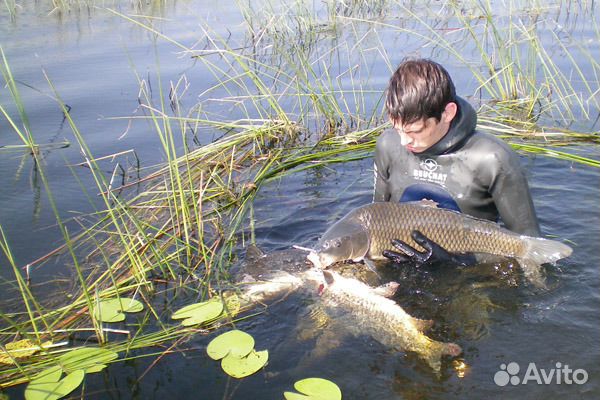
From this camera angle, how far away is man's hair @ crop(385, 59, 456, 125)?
357 centimetres

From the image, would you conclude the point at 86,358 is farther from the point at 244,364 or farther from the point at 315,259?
the point at 315,259

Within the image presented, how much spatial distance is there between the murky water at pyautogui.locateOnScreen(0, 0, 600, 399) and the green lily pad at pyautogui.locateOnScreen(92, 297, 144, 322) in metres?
0.40

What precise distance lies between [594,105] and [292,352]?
5.51m

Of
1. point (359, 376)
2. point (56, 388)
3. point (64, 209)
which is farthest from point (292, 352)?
point (64, 209)

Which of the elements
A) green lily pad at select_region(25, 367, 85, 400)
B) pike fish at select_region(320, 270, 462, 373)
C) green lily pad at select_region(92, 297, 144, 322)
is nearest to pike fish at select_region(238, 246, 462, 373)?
pike fish at select_region(320, 270, 462, 373)

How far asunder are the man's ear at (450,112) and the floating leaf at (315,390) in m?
1.80

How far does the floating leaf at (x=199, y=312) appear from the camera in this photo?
3594mm

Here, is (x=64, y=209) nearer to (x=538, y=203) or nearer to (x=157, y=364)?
(x=157, y=364)

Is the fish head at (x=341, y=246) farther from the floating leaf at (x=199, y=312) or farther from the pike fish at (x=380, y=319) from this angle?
the floating leaf at (x=199, y=312)

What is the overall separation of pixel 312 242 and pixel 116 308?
5.69ft

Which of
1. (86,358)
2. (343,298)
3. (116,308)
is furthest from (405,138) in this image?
(86,358)

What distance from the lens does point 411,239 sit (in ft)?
12.8

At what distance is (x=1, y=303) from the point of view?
3.94 metres

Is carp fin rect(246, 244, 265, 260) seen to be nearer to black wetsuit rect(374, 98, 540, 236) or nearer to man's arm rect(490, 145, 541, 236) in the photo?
black wetsuit rect(374, 98, 540, 236)
